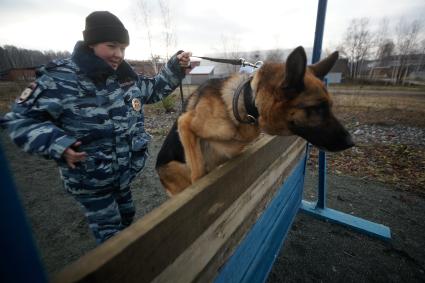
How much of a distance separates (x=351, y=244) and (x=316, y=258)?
2.12ft

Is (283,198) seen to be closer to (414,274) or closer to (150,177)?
(414,274)

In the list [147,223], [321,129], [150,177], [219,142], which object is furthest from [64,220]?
[321,129]

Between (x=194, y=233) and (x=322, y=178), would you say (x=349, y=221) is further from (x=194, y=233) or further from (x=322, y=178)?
(x=194, y=233)

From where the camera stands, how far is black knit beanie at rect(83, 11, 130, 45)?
1.84 meters

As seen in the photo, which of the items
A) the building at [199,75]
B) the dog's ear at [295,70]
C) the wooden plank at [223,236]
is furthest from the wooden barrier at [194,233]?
the building at [199,75]

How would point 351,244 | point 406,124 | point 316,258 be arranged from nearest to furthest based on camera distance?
point 316,258 < point 351,244 < point 406,124

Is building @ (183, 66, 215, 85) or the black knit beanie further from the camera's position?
building @ (183, 66, 215, 85)

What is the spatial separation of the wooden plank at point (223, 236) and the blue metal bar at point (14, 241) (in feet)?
1.56

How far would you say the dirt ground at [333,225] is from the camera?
274cm

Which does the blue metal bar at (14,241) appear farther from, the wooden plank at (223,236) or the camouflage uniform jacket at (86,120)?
the camouflage uniform jacket at (86,120)

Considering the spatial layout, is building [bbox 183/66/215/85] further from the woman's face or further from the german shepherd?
the woman's face

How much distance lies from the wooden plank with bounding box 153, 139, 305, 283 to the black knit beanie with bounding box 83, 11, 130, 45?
5.35ft

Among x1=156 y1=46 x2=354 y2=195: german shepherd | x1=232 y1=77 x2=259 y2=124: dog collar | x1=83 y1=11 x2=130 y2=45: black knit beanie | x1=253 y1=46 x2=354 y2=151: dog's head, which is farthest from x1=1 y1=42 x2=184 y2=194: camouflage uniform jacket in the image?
x1=253 y1=46 x2=354 y2=151: dog's head

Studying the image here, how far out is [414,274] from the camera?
2648 mm
